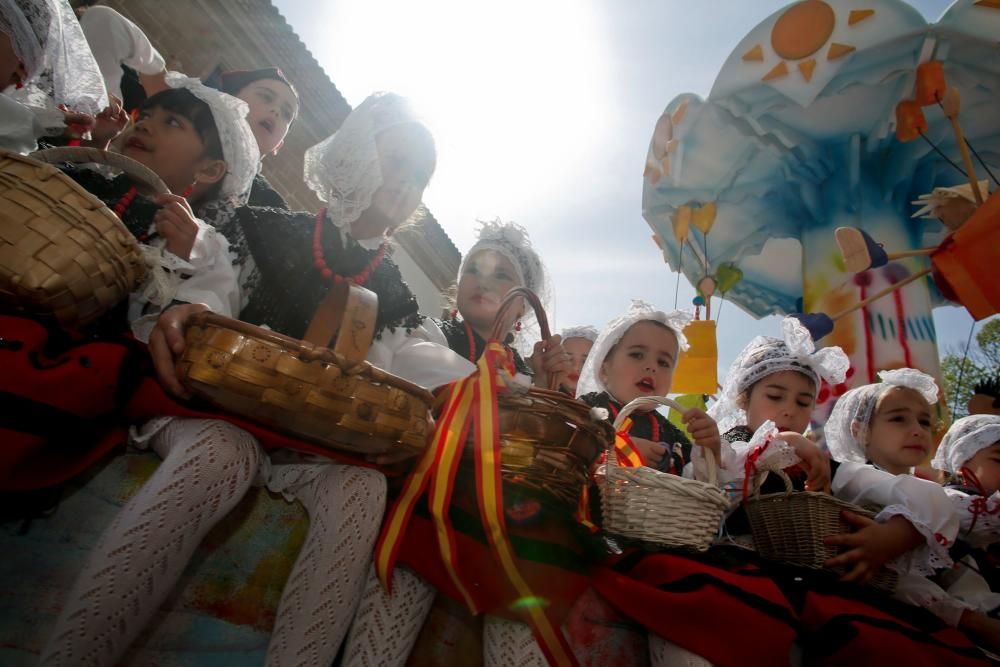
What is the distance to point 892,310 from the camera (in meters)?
5.10

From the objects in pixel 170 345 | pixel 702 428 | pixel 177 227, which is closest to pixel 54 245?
pixel 170 345

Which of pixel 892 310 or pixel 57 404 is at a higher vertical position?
pixel 892 310

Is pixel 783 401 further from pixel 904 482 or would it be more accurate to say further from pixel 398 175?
pixel 398 175

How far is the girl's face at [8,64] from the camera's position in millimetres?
1492

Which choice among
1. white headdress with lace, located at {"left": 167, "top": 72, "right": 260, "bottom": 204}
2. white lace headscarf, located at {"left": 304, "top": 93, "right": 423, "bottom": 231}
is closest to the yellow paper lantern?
white lace headscarf, located at {"left": 304, "top": 93, "right": 423, "bottom": 231}

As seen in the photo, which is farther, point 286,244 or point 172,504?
point 286,244

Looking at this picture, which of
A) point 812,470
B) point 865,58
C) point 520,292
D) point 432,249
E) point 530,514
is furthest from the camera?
point 432,249

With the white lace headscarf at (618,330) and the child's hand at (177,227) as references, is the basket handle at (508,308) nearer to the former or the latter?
the child's hand at (177,227)

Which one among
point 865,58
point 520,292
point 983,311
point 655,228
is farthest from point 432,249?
point 520,292

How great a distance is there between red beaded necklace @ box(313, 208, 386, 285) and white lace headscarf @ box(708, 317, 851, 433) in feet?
5.74

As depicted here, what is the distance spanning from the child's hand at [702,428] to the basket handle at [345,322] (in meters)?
0.97

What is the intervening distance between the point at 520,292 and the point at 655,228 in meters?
5.99

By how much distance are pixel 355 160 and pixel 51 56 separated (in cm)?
90

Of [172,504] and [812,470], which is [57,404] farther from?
[812,470]
